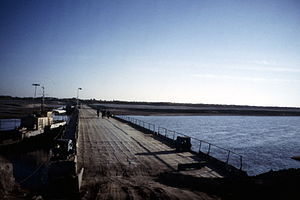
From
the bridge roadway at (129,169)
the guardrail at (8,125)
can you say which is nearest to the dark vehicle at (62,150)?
the bridge roadway at (129,169)

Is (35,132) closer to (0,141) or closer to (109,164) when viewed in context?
(0,141)

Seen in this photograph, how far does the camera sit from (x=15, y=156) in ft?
106

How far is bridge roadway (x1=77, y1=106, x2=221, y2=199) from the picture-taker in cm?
1188

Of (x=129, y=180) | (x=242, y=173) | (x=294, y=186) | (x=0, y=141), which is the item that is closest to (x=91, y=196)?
(x=129, y=180)

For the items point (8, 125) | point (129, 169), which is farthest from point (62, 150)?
point (8, 125)

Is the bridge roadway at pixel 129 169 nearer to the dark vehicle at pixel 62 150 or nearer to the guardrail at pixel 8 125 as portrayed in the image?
the dark vehicle at pixel 62 150

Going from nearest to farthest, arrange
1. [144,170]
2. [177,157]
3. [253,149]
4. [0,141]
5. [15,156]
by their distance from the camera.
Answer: [144,170] < [177,157] < [15,156] < [0,141] < [253,149]

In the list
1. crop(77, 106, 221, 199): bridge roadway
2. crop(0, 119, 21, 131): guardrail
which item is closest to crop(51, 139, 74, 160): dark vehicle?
crop(77, 106, 221, 199): bridge roadway

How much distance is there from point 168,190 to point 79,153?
11.0 m

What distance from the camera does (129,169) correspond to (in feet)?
53.7

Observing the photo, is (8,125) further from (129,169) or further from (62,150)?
(129,169)

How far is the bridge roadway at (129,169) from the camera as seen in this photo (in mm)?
11883

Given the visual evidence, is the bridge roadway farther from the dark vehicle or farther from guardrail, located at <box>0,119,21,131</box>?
guardrail, located at <box>0,119,21,131</box>

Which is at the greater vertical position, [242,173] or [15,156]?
[242,173]
